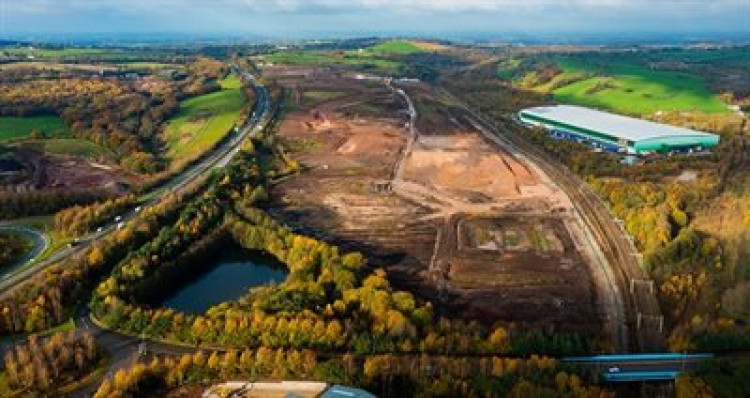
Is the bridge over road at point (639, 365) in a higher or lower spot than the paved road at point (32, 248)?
higher

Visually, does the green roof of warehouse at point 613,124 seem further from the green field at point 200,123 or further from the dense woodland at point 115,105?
the dense woodland at point 115,105

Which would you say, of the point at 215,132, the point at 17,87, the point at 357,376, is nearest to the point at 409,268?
the point at 357,376

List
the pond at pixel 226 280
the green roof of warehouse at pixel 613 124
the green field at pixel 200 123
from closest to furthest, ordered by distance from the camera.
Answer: the pond at pixel 226 280
the green roof of warehouse at pixel 613 124
the green field at pixel 200 123

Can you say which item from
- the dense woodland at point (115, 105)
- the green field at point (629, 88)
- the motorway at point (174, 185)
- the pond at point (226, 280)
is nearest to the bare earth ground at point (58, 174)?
the dense woodland at point (115, 105)

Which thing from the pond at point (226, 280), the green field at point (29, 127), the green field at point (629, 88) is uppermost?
the green field at point (629, 88)

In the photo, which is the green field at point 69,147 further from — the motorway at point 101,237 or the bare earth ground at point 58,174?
the motorway at point 101,237

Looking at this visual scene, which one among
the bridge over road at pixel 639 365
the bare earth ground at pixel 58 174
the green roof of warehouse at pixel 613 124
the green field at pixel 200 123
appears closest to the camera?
the bridge over road at pixel 639 365

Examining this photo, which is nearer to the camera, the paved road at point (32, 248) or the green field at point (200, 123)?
the paved road at point (32, 248)
